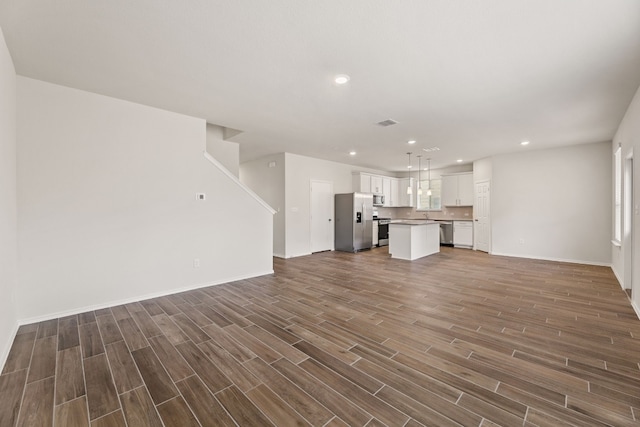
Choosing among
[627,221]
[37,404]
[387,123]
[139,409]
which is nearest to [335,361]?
[139,409]

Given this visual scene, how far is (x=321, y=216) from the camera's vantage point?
26.2 ft

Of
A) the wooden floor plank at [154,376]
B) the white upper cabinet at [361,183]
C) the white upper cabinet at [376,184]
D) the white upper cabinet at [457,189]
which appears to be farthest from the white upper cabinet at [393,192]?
the wooden floor plank at [154,376]

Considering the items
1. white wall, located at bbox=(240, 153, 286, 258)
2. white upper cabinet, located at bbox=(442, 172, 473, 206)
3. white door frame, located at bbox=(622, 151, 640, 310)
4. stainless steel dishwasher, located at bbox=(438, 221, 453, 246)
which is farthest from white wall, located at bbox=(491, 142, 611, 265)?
white wall, located at bbox=(240, 153, 286, 258)

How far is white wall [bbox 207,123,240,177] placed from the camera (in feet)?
19.1

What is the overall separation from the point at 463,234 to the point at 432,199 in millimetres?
1855

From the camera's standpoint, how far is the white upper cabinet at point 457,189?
8.87 meters

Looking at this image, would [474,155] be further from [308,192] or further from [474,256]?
[308,192]

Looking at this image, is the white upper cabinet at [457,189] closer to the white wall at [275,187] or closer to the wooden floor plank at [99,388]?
the white wall at [275,187]

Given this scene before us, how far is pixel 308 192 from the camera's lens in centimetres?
753

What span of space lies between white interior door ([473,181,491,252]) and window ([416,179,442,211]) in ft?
5.43

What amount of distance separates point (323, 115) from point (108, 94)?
2.85m

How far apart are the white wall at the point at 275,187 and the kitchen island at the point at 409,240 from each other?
2780mm

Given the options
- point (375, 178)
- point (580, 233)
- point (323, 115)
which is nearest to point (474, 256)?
point (580, 233)

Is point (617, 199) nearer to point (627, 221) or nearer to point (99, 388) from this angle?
point (627, 221)
